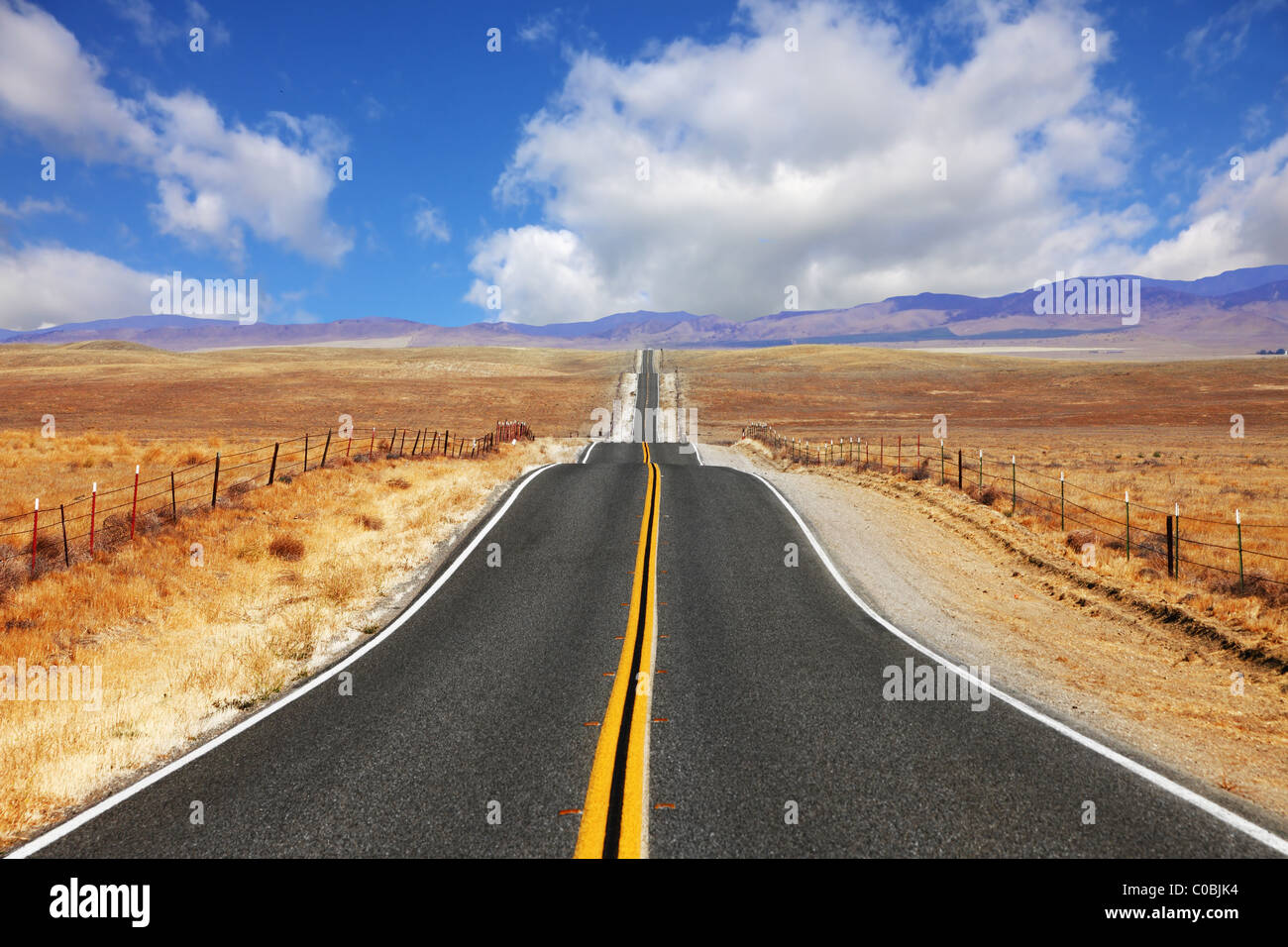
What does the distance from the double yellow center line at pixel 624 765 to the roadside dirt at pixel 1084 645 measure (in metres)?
4.01

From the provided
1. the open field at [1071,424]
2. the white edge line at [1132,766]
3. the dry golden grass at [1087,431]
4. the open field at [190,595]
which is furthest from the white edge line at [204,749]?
the open field at [1071,424]

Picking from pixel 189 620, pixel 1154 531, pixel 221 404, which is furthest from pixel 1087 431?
pixel 221 404

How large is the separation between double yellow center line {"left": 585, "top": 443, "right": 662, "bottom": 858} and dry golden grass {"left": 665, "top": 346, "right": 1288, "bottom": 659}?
7986 millimetres

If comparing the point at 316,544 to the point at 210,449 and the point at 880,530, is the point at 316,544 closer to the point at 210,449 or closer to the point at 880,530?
the point at 880,530

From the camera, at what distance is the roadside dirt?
6.51m

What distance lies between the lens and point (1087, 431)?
5534cm

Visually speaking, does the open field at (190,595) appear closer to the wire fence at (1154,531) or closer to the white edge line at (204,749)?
the white edge line at (204,749)

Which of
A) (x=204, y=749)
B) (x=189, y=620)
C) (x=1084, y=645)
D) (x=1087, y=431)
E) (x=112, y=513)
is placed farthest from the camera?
(x=1087, y=431)

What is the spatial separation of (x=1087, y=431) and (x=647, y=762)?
60.2 metres

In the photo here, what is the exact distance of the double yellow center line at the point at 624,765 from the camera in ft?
15.6

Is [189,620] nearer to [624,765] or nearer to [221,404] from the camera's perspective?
[624,765]
